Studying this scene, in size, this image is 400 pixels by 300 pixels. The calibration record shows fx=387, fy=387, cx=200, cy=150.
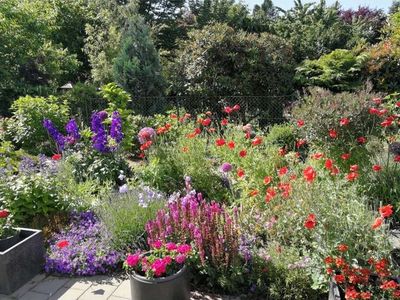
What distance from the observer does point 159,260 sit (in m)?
2.59

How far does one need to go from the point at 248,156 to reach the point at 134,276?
7.74 ft

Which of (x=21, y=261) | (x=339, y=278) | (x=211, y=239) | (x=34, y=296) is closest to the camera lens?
(x=339, y=278)

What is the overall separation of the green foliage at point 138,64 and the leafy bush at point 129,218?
524 cm

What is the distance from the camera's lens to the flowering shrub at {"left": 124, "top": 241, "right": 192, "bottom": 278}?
2.60 metres

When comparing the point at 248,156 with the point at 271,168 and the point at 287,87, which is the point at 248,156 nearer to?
the point at 271,168

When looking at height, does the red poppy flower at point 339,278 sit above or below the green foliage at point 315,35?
below

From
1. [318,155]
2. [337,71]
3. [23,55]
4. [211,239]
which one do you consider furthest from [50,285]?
[337,71]

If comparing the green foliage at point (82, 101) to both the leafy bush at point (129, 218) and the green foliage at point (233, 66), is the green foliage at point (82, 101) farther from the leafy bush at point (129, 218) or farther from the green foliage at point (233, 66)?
the leafy bush at point (129, 218)

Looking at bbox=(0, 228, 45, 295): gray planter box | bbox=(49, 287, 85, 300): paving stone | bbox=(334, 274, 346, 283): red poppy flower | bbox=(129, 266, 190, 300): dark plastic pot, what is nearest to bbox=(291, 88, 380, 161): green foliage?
bbox=(334, 274, 346, 283): red poppy flower

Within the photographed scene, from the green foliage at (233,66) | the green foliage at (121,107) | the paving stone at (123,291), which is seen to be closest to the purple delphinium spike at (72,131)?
the green foliage at (121,107)

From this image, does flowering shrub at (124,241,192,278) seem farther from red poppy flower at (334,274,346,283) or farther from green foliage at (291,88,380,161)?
green foliage at (291,88,380,161)

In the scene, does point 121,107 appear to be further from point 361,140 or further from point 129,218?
point 361,140

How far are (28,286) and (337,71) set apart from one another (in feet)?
25.8

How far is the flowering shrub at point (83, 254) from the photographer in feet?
11.3
